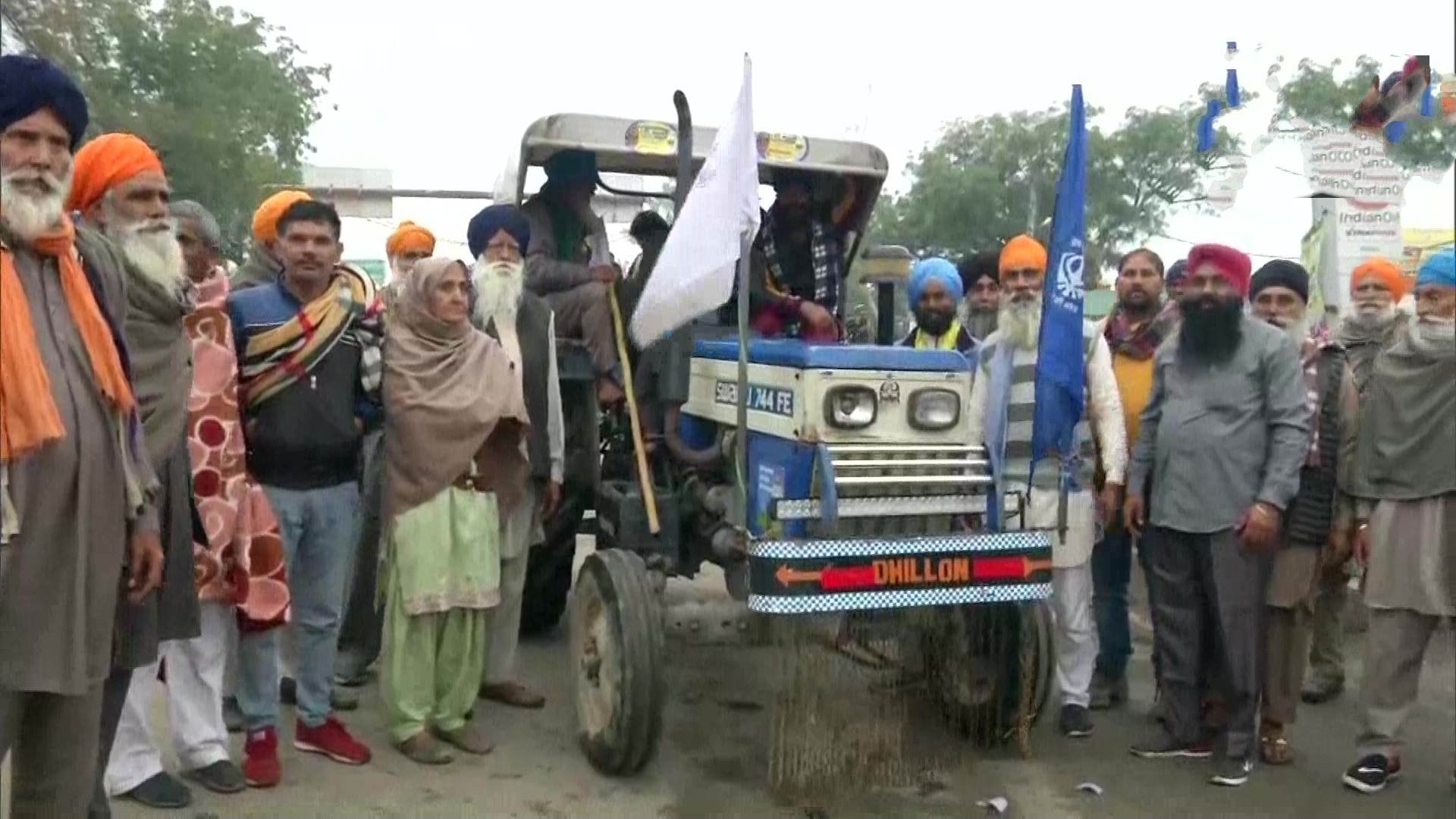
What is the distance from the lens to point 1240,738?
4.62 m

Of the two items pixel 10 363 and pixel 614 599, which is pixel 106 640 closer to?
pixel 10 363

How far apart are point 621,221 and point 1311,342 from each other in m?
4.89

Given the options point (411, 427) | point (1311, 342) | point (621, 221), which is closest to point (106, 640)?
point (411, 427)

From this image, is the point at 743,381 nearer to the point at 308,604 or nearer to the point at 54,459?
the point at 308,604

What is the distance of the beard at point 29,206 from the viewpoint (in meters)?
2.69

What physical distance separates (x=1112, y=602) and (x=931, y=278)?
1.60m

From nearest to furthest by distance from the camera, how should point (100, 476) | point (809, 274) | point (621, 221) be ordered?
point (100, 476), point (809, 274), point (621, 221)

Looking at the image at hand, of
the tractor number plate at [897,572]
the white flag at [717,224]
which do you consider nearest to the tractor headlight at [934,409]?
the tractor number plate at [897,572]

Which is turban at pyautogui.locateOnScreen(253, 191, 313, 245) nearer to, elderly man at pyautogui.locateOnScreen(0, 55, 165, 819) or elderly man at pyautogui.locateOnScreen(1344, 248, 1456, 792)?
elderly man at pyautogui.locateOnScreen(0, 55, 165, 819)

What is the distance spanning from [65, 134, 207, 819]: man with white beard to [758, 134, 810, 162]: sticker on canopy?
260 centimetres

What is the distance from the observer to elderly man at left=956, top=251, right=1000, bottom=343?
21.2 ft

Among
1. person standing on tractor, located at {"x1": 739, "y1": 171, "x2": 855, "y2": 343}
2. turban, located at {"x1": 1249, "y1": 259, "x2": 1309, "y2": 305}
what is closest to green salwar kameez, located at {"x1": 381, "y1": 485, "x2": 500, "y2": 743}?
person standing on tractor, located at {"x1": 739, "y1": 171, "x2": 855, "y2": 343}

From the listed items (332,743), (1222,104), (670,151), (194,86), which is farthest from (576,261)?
(194,86)

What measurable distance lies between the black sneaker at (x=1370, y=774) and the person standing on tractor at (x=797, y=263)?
95.8 inches
